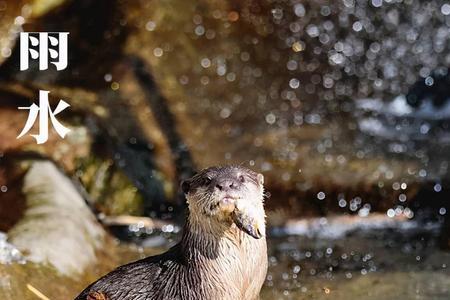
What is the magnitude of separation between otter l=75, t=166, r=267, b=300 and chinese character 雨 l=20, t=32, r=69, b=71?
216cm

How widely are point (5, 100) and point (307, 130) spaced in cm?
180

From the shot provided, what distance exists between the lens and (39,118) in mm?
5418

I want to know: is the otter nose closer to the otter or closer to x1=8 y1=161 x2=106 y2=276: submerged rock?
the otter

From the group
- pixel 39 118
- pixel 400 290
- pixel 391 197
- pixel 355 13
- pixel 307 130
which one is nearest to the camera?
pixel 400 290

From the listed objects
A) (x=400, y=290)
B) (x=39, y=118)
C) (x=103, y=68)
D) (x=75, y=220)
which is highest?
(x=103, y=68)

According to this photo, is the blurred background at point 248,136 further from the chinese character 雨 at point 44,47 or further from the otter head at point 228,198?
the otter head at point 228,198

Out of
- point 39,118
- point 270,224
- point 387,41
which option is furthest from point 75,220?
point 387,41

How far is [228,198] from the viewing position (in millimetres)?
3229

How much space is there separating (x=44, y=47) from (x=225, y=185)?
237 cm

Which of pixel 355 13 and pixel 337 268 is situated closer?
pixel 337 268

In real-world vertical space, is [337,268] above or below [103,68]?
below

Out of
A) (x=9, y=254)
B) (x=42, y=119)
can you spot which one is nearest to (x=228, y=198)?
(x=9, y=254)

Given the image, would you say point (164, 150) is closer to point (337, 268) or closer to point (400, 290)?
point (337, 268)

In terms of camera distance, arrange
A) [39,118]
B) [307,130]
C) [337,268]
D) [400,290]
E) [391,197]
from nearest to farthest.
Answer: [400,290] → [337,268] → [39,118] → [391,197] → [307,130]
